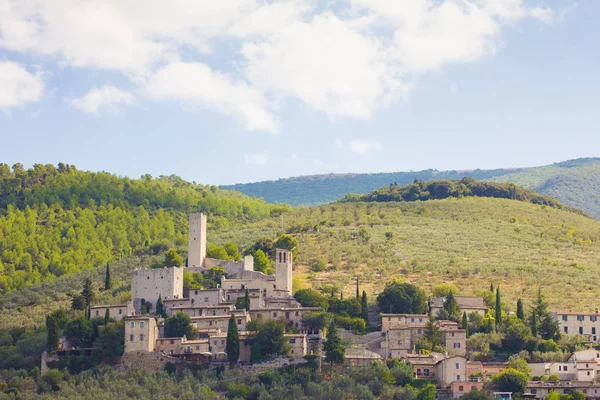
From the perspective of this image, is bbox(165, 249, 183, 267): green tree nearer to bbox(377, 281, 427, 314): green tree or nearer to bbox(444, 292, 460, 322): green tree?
bbox(377, 281, 427, 314): green tree

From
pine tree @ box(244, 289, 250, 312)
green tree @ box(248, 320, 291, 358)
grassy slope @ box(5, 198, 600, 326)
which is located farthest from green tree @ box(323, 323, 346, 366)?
grassy slope @ box(5, 198, 600, 326)

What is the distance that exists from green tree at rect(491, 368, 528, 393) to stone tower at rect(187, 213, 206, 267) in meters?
25.0

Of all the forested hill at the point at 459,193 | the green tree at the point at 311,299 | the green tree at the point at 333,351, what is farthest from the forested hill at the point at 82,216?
the green tree at the point at 333,351

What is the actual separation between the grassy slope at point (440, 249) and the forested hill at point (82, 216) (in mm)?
6094

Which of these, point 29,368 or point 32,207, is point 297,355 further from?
point 32,207

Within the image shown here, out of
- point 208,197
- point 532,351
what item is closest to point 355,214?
point 208,197

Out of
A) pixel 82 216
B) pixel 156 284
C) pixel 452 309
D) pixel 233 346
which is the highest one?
pixel 82 216

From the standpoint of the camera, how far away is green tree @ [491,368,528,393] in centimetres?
5650

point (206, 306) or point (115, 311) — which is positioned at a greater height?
point (206, 306)

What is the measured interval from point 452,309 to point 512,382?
10989mm

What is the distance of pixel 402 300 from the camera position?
6806 cm

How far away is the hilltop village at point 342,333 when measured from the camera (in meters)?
58.1

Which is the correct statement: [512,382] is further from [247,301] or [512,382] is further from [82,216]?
[82,216]

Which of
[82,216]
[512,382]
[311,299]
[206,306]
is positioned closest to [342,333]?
[311,299]
